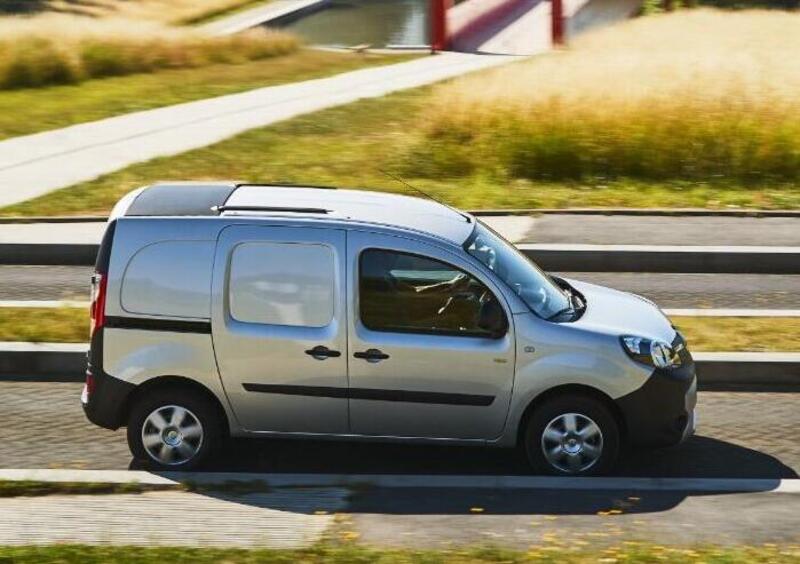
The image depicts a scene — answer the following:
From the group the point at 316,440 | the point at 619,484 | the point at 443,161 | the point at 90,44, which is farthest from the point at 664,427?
the point at 90,44

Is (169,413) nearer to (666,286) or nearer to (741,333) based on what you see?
(741,333)

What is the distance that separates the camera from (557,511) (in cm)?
860

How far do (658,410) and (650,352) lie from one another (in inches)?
12.7

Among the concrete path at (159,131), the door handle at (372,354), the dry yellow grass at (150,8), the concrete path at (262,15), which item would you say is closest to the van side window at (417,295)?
the door handle at (372,354)

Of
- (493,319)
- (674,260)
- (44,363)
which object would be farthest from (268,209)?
(674,260)

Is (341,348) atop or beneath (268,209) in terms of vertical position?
beneath

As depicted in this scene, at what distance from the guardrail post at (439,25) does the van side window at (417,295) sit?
81.0ft

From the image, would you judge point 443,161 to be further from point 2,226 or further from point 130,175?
point 2,226

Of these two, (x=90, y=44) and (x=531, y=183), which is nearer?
(x=531, y=183)

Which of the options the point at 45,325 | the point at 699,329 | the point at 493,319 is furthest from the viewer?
the point at 699,329

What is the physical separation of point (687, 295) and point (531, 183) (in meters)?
4.75

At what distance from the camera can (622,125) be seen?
19453 mm

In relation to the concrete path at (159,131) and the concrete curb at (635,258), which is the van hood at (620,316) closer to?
the concrete curb at (635,258)

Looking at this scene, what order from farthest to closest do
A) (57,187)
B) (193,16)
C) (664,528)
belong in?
(193,16) < (57,187) < (664,528)
